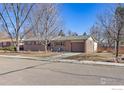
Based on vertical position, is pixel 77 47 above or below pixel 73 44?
below

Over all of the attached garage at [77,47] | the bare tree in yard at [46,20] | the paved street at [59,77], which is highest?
the bare tree in yard at [46,20]

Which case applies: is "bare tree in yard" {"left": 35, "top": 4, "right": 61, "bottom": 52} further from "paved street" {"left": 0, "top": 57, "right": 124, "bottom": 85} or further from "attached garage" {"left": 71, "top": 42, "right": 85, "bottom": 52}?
"paved street" {"left": 0, "top": 57, "right": 124, "bottom": 85}

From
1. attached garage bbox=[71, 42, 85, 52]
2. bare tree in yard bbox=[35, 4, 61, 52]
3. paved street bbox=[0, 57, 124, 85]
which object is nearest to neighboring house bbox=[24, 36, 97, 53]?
attached garage bbox=[71, 42, 85, 52]

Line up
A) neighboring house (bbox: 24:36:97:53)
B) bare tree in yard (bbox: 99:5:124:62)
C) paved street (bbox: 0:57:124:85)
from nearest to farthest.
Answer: paved street (bbox: 0:57:124:85) < bare tree in yard (bbox: 99:5:124:62) < neighboring house (bbox: 24:36:97:53)

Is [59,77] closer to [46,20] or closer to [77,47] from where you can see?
[46,20]

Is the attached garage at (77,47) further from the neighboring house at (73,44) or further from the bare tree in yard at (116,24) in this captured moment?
the bare tree in yard at (116,24)

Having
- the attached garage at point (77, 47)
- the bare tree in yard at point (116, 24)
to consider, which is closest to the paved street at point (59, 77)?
the bare tree in yard at point (116, 24)

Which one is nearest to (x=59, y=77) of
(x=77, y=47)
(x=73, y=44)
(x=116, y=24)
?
(x=116, y=24)

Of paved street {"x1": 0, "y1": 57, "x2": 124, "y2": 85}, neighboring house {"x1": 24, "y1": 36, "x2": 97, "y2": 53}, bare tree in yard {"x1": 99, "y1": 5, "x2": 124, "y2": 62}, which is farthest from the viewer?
neighboring house {"x1": 24, "y1": 36, "x2": 97, "y2": 53}

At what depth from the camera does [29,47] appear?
1544 inches

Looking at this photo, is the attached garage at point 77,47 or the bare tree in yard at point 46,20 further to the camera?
the attached garage at point 77,47

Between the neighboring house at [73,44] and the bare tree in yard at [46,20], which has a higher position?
the bare tree in yard at [46,20]

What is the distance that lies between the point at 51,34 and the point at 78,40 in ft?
24.8

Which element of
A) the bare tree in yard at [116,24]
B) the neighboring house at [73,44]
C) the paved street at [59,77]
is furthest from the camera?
the neighboring house at [73,44]
